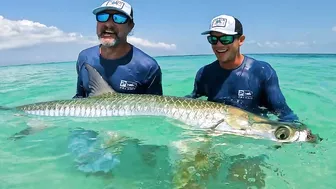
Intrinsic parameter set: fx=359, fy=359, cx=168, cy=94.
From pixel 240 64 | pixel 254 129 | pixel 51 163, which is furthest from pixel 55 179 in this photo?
pixel 240 64

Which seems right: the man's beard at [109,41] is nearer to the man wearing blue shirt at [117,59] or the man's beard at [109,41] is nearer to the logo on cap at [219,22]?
the man wearing blue shirt at [117,59]

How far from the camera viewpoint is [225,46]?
387 cm

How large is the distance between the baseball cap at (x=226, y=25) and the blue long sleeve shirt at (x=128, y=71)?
75cm

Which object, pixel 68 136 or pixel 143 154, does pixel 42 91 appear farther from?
pixel 143 154

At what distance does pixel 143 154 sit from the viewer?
143 inches

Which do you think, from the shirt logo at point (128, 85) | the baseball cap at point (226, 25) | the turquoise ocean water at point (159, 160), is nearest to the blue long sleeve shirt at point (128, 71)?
the shirt logo at point (128, 85)

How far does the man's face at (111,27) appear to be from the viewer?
401 cm

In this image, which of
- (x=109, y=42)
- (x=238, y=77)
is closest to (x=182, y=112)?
(x=238, y=77)

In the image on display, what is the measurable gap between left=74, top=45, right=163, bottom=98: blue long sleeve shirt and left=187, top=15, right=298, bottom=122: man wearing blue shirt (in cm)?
67

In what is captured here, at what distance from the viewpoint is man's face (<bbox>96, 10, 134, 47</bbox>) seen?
401 cm

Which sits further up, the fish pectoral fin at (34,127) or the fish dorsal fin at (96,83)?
the fish dorsal fin at (96,83)

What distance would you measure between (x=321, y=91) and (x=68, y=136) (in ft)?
22.7

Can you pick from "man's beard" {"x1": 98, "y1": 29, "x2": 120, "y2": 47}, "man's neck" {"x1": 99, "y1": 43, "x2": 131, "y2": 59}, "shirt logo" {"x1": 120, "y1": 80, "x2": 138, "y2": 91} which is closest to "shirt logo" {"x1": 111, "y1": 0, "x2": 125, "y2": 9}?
"man's beard" {"x1": 98, "y1": 29, "x2": 120, "y2": 47}

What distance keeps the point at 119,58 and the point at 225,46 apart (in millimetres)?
1212
